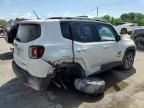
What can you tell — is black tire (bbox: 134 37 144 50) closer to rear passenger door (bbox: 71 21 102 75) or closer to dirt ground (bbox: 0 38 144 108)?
dirt ground (bbox: 0 38 144 108)

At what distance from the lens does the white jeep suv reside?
461 centimetres

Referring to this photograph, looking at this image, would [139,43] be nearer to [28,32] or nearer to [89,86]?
[89,86]

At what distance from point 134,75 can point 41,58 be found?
3709 mm

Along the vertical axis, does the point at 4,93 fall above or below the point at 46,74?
below

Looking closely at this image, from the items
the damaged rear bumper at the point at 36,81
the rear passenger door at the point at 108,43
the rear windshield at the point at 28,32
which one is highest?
the rear windshield at the point at 28,32

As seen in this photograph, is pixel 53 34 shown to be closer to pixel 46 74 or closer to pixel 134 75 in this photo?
pixel 46 74

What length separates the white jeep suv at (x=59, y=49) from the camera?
15.1 feet

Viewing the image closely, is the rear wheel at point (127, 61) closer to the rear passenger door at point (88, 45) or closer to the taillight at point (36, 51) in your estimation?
the rear passenger door at point (88, 45)

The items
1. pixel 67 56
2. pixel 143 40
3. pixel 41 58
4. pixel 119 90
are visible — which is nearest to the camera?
pixel 41 58

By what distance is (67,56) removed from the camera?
485cm

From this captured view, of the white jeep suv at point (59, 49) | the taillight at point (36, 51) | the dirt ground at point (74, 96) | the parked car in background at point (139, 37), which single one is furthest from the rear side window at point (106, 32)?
the parked car in background at point (139, 37)

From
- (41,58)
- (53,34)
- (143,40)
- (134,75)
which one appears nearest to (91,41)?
(53,34)

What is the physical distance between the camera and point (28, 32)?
4988mm

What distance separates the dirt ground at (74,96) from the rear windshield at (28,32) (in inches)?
55.8
